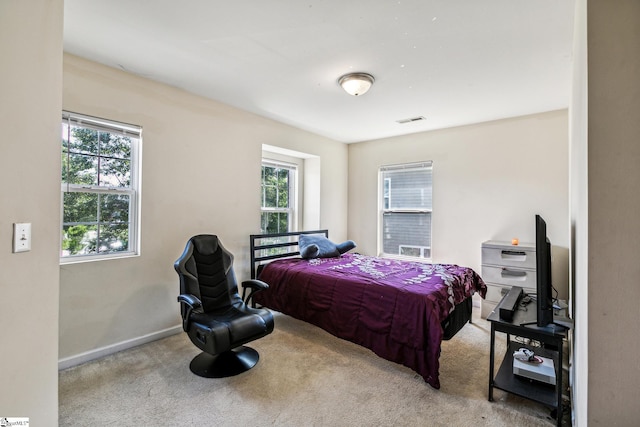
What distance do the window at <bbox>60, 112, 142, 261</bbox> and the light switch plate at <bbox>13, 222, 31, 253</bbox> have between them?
1455mm

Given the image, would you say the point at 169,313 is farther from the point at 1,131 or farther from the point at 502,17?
the point at 502,17

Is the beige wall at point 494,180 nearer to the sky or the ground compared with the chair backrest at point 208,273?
nearer to the sky

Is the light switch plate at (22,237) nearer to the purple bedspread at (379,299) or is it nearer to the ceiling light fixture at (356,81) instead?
the purple bedspread at (379,299)

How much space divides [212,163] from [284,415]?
249 cm

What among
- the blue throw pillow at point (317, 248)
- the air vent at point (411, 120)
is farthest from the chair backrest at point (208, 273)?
the air vent at point (411, 120)

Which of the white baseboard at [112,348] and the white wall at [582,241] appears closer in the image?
the white wall at [582,241]

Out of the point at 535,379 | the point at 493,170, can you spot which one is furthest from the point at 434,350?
the point at 493,170

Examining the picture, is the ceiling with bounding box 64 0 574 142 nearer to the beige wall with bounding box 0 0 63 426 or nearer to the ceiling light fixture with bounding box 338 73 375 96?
the ceiling light fixture with bounding box 338 73 375 96

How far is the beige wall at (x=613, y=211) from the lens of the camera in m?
1.00

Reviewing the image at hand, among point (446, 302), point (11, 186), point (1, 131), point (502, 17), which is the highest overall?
point (502, 17)

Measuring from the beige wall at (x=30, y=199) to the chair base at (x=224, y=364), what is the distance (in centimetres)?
103

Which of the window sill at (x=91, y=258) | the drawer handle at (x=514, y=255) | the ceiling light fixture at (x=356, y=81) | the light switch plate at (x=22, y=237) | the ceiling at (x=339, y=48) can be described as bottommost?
the drawer handle at (x=514, y=255)

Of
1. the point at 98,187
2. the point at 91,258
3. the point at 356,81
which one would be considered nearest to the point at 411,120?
the point at 356,81

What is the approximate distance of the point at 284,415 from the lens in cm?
186
